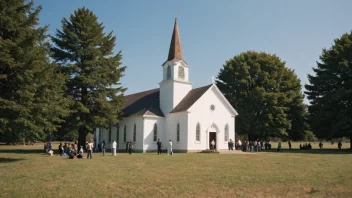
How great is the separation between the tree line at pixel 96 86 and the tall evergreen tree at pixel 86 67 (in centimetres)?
12

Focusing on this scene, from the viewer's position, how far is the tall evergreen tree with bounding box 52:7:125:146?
36.0m

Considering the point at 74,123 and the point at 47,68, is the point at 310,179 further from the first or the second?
the point at 74,123

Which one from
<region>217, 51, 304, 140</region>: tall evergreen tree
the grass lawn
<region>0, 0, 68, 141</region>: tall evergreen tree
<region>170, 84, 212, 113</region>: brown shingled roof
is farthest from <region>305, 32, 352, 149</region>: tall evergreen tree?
<region>0, 0, 68, 141</region>: tall evergreen tree

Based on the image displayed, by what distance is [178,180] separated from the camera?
1514 centimetres

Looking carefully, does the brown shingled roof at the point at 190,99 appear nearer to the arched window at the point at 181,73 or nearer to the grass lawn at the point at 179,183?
the arched window at the point at 181,73

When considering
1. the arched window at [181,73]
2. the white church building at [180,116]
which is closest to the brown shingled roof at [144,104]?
the white church building at [180,116]

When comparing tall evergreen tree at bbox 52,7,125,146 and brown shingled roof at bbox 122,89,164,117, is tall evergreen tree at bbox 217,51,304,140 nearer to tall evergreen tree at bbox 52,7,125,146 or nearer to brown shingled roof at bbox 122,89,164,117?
brown shingled roof at bbox 122,89,164,117

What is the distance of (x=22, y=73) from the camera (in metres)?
22.3

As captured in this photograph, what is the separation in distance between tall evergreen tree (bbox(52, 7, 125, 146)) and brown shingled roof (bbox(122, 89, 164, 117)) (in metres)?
5.10

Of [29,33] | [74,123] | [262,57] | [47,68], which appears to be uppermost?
[262,57]

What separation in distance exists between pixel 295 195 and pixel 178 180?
5341 millimetres

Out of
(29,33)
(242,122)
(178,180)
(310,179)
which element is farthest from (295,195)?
(242,122)

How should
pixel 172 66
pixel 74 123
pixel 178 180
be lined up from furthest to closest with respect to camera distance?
pixel 172 66 → pixel 74 123 → pixel 178 180

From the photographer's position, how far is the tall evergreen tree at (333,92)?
41.1m
